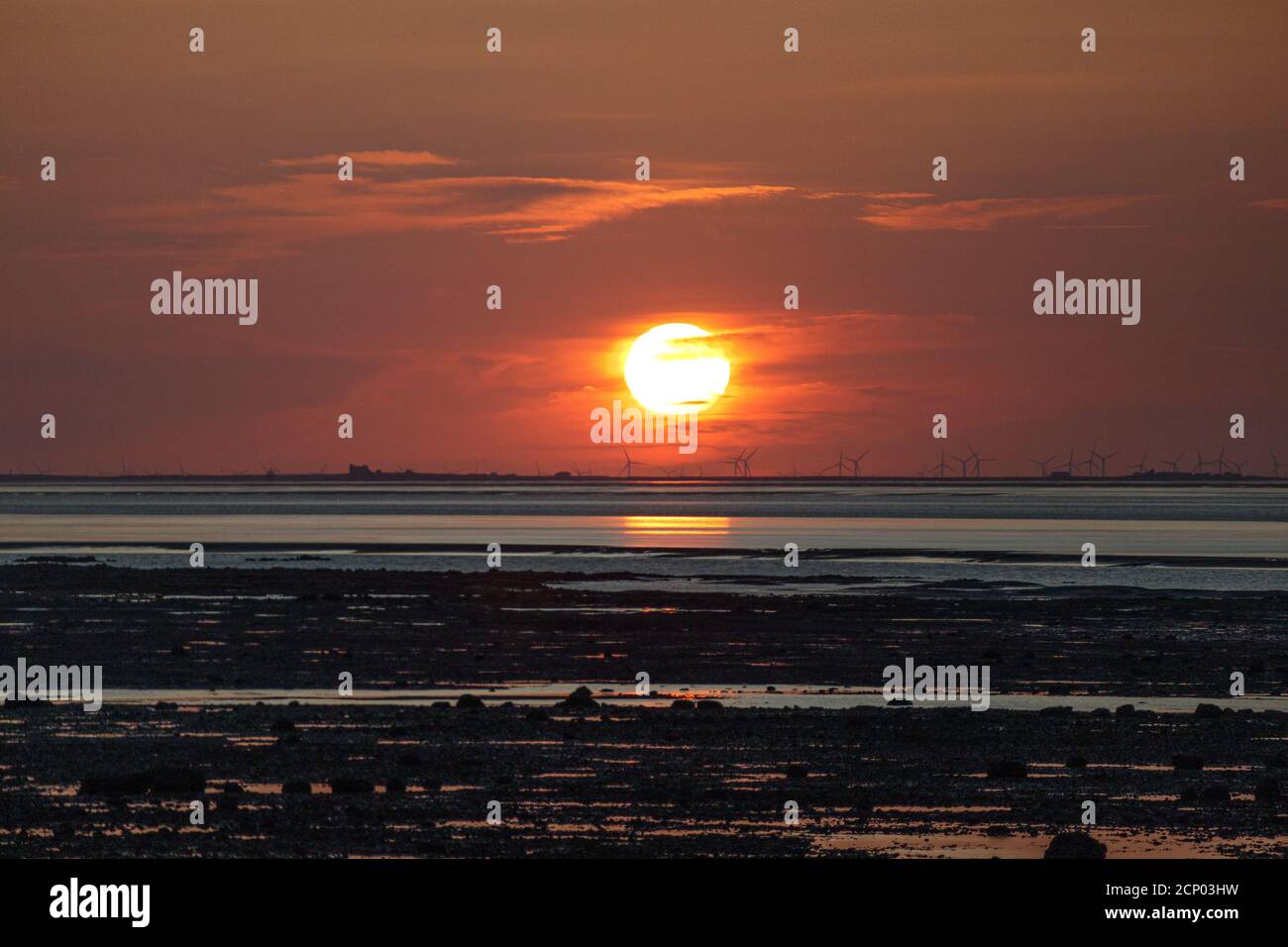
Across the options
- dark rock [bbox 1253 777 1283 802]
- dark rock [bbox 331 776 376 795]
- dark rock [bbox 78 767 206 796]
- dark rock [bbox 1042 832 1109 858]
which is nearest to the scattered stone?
dark rock [bbox 1253 777 1283 802]

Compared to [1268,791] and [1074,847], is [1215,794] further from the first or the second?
[1074,847]

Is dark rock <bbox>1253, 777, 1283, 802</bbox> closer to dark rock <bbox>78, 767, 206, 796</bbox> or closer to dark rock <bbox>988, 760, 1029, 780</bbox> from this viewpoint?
dark rock <bbox>988, 760, 1029, 780</bbox>

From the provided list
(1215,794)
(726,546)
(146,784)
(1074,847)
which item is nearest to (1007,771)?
(1215,794)

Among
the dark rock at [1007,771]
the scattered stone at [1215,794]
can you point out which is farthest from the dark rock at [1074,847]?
the dark rock at [1007,771]

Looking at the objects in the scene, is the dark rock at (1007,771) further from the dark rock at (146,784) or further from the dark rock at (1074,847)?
the dark rock at (146,784)

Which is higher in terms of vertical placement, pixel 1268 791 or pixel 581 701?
pixel 581 701
